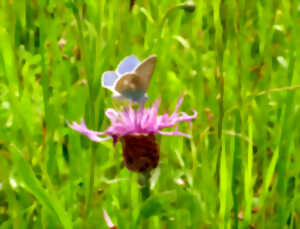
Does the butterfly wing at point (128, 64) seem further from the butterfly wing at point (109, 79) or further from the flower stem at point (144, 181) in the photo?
the flower stem at point (144, 181)

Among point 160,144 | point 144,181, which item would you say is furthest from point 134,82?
point 160,144

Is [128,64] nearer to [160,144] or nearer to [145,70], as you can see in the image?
[145,70]

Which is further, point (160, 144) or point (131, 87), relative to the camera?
point (160, 144)

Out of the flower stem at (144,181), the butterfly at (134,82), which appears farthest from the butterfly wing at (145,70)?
the flower stem at (144,181)

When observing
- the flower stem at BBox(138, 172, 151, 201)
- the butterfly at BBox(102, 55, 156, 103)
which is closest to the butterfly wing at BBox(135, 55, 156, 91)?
the butterfly at BBox(102, 55, 156, 103)

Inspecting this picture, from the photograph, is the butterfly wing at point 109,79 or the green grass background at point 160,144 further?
the green grass background at point 160,144

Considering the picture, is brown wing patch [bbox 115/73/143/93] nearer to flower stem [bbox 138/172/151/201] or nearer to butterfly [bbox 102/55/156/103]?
butterfly [bbox 102/55/156/103]
